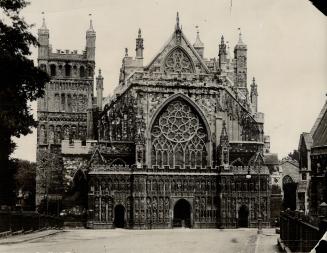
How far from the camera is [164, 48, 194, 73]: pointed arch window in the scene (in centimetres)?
5916

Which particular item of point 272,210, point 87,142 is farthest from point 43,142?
point 272,210

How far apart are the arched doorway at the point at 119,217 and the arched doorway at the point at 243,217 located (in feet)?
35.6

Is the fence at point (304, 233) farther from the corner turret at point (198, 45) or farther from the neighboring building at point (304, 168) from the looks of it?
the corner turret at point (198, 45)

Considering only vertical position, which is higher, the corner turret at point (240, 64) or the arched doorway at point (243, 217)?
the corner turret at point (240, 64)

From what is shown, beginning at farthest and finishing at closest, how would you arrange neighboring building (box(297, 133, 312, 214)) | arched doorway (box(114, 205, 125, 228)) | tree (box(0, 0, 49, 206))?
1. arched doorway (box(114, 205, 125, 228))
2. neighboring building (box(297, 133, 312, 214))
3. tree (box(0, 0, 49, 206))

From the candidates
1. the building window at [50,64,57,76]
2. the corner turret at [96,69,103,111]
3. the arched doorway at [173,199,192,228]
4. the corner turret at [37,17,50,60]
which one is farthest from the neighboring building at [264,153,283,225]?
the corner turret at [37,17,50,60]

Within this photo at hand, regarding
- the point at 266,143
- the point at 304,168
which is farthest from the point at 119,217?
the point at 266,143

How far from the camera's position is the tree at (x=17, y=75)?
2648cm

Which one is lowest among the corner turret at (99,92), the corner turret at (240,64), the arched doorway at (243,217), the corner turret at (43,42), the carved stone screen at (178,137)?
the arched doorway at (243,217)

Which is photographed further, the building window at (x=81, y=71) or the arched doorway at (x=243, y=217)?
the building window at (x=81, y=71)

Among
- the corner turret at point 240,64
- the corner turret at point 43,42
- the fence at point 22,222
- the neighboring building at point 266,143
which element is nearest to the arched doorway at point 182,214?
the fence at point 22,222

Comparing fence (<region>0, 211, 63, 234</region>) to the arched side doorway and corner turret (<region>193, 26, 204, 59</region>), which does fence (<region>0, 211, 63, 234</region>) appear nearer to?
the arched side doorway

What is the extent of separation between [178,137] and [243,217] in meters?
9.74

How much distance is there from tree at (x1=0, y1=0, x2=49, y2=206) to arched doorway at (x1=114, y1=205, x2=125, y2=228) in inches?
1044
